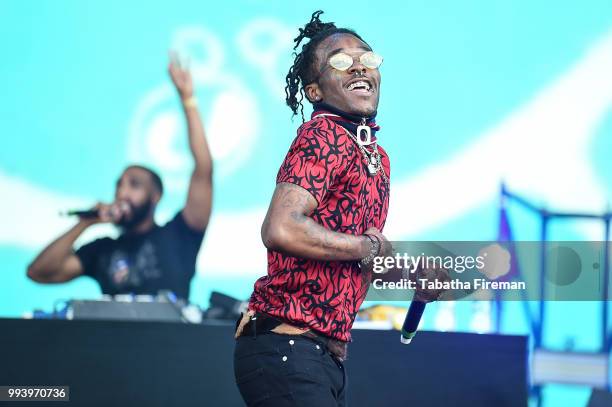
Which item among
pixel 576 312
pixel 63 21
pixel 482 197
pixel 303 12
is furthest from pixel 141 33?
pixel 576 312

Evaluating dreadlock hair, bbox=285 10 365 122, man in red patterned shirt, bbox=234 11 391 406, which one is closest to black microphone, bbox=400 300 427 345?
man in red patterned shirt, bbox=234 11 391 406

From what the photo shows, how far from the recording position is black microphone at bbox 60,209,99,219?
5.48 m

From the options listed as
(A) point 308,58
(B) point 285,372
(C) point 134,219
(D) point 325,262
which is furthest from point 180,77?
(B) point 285,372

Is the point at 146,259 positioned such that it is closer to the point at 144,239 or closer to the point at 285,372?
the point at 144,239

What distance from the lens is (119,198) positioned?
5555 millimetres

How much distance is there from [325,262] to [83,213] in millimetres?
3209

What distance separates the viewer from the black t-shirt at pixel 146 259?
546 cm

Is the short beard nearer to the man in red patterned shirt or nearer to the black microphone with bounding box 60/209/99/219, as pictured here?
the black microphone with bounding box 60/209/99/219

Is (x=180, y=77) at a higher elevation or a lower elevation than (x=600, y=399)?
higher

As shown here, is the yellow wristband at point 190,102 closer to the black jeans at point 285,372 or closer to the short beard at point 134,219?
the short beard at point 134,219

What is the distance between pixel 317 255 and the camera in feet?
7.91

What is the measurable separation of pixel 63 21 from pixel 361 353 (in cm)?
251

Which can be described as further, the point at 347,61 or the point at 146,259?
the point at 146,259

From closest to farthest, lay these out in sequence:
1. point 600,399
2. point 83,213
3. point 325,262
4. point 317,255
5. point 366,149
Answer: point 317,255 → point 325,262 → point 366,149 → point 600,399 → point 83,213
